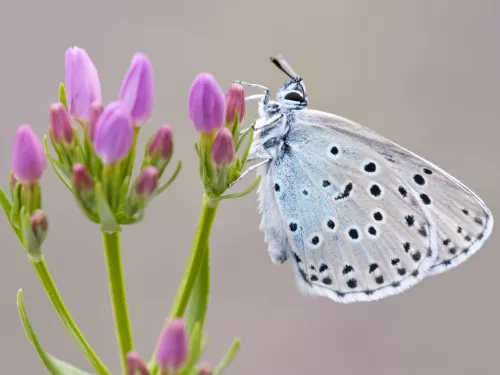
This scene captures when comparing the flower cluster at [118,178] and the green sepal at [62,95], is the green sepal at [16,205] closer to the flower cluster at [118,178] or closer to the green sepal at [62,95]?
the flower cluster at [118,178]

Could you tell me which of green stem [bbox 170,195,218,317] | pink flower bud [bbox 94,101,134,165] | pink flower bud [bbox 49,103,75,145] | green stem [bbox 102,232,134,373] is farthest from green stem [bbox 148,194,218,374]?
pink flower bud [bbox 49,103,75,145]

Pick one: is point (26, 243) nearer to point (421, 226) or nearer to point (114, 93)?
point (421, 226)

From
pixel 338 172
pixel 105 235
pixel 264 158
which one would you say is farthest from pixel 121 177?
pixel 338 172

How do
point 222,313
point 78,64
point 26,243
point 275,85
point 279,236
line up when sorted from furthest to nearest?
point 275,85, point 222,313, point 279,236, point 78,64, point 26,243

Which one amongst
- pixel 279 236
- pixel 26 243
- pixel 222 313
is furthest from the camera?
pixel 222 313

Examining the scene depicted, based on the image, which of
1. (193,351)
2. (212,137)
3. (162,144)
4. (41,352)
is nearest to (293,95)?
(212,137)

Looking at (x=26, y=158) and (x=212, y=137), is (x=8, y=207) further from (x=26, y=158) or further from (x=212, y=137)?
(x=212, y=137)
